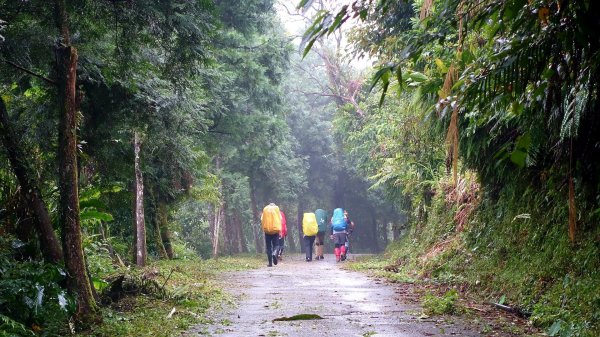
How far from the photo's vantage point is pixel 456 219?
1216 centimetres

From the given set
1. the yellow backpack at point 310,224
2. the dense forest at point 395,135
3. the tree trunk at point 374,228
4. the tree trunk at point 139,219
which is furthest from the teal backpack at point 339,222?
the tree trunk at point 374,228

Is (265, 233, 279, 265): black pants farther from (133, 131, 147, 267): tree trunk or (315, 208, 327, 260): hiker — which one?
(133, 131, 147, 267): tree trunk

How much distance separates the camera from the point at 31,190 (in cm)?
636

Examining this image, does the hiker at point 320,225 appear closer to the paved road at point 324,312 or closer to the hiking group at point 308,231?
the hiking group at point 308,231

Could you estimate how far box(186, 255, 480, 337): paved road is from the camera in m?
6.35

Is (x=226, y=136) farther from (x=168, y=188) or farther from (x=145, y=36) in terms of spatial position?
(x=145, y=36)

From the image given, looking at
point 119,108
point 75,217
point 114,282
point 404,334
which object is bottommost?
point 404,334

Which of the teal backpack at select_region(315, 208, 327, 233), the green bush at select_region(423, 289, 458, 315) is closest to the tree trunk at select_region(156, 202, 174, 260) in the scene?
the teal backpack at select_region(315, 208, 327, 233)

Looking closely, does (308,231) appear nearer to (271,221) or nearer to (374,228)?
(271,221)

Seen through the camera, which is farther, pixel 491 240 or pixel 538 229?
pixel 491 240

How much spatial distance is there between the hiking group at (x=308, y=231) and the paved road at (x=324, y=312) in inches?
224

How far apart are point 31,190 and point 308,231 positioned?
15327 mm

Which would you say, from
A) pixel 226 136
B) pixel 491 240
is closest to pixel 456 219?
pixel 491 240

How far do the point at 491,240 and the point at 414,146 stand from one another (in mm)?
5884
